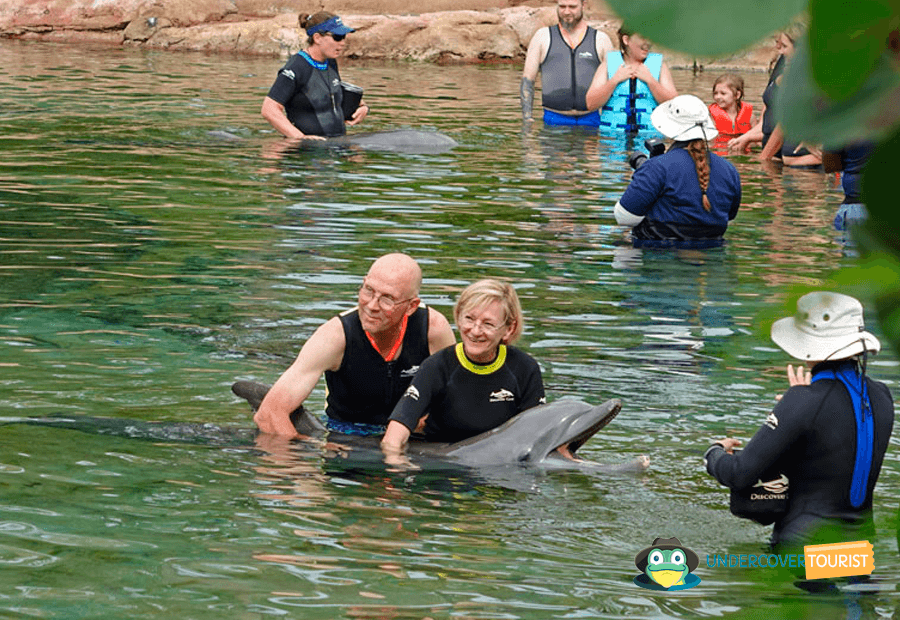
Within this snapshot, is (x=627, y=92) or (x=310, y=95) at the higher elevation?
(x=627, y=92)

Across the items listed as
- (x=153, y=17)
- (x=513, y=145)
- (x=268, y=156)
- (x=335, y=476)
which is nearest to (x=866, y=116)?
(x=335, y=476)

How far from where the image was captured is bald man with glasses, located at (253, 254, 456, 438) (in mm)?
5953

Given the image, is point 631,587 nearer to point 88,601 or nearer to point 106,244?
point 88,601

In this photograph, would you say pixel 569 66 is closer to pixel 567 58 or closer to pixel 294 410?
pixel 567 58

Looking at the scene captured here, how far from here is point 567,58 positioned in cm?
1575

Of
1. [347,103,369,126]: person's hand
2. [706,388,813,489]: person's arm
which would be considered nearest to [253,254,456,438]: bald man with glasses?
[706,388,813,489]: person's arm

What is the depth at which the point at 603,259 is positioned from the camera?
10320mm

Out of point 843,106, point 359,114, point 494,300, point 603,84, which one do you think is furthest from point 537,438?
point 603,84

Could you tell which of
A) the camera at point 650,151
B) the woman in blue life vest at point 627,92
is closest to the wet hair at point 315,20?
the woman in blue life vest at point 627,92

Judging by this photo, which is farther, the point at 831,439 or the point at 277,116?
the point at 277,116

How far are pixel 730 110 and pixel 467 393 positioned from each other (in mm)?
10817

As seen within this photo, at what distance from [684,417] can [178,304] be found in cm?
375

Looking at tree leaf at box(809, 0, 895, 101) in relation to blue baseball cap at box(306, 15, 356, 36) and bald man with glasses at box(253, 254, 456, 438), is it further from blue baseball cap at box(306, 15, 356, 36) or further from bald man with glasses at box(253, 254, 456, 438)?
blue baseball cap at box(306, 15, 356, 36)

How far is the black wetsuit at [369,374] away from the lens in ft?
20.1
